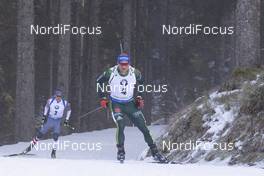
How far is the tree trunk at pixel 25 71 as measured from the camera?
71.5 feet

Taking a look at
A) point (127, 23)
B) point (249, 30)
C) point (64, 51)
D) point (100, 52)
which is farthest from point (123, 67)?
point (100, 52)

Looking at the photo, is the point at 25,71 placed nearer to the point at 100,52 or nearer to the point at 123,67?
the point at 123,67

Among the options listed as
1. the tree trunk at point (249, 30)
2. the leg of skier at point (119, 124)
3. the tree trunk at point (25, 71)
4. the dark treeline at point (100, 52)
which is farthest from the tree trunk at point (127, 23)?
the leg of skier at point (119, 124)

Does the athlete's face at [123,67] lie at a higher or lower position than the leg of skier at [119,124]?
higher

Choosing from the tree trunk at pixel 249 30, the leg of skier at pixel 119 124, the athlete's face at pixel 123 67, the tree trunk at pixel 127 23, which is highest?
the tree trunk at pixel 127 23

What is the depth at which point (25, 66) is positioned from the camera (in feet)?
72.3

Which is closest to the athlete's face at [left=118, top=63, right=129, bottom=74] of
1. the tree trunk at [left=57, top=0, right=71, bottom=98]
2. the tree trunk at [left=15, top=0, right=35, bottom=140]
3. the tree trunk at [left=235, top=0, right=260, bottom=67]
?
the tree trunk at [left=235, top=0, right=260, bottom=67]

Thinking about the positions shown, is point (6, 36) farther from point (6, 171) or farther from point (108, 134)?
point (6, 171)

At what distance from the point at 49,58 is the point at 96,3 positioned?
13.7 ft

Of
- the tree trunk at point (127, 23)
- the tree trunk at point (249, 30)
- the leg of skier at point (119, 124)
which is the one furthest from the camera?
the tree trunk at point (127, 23)

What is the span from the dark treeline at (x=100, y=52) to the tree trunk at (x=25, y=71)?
37 millimetres

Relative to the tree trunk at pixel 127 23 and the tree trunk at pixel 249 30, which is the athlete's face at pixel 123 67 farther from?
the tree trunk at pixel 127 23

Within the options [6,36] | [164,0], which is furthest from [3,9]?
[164,0]

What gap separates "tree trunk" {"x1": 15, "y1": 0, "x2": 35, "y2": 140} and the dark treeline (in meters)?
0.04
